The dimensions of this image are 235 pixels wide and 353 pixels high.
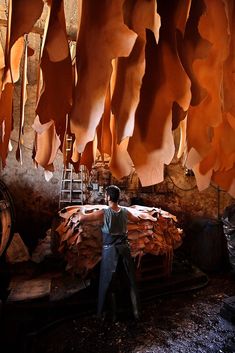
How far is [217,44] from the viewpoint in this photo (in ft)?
2.05

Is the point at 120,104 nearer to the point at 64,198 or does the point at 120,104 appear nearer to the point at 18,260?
the point at 18,260

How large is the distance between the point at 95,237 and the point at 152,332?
6.33 ft

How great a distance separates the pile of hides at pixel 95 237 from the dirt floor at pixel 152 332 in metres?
1.02

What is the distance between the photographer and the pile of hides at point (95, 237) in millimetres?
5102

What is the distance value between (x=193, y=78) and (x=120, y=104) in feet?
0.58

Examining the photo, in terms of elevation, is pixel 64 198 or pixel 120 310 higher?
pixel 64 198

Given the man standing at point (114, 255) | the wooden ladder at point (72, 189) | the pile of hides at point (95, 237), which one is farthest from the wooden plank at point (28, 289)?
the wooden ladder at point (72, 189)

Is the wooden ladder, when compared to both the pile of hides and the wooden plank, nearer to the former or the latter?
the pile of hides

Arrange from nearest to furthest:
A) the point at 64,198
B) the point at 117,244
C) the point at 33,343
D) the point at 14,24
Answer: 1. the point at 14,24
2. the point at 33,343
3. the point at 117,244
4. the point at 64,198

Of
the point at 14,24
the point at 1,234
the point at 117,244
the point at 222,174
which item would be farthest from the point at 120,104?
the point at 1,234

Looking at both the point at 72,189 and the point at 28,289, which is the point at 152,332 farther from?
the point at 72,189

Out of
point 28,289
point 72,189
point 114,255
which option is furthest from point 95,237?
point 72,189

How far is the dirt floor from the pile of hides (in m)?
1.02

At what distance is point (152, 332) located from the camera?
438 cm
